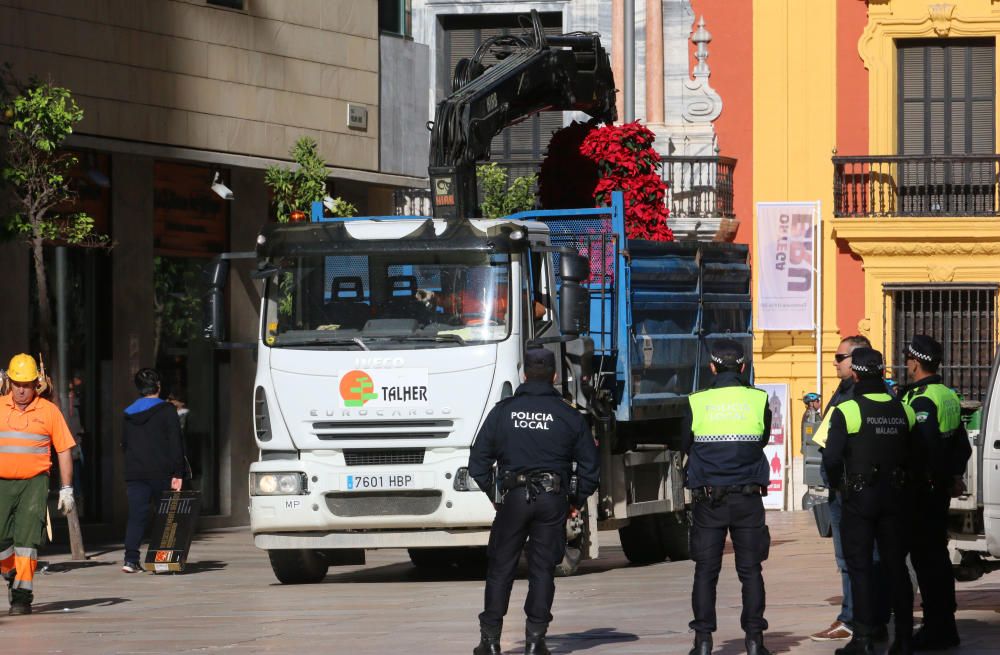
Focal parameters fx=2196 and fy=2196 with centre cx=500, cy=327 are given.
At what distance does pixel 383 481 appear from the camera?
654 inches

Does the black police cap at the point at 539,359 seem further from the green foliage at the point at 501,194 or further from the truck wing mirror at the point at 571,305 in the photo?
the green foliage at the point at 501,194

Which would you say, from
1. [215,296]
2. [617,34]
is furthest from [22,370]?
[617,34]

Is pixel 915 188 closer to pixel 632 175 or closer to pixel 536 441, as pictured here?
pixel 632 175

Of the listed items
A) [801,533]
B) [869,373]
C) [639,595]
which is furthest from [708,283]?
[869,373]

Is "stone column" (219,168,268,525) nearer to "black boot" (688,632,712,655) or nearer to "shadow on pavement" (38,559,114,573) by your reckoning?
"shadow on pavement" (38,559,114,573)

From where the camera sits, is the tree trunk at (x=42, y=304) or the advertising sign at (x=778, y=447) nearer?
the tree trunk at (x=42, y=304)

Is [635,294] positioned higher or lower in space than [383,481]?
higher

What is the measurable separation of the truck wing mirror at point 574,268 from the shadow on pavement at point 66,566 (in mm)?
5912

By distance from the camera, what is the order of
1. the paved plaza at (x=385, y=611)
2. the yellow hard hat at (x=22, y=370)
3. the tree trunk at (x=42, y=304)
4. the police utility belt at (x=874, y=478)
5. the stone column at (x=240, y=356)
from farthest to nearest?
the stone column at (x=240, y=356) < the tree trunk at (x=42, y=304) < the yellow hard hat at (x=22, y=370) < the paved plaza at (x=385, y=611) < the police utility belt at (x=874, y=478)

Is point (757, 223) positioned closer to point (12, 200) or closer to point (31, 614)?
point (12, 200)

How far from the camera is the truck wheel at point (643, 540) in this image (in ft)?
66.4

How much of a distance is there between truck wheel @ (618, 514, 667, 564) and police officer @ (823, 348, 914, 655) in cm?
828

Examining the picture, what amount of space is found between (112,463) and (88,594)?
20.5ft

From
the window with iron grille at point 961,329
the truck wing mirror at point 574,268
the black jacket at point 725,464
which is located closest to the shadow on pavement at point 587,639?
the black jacket at point 725,464
